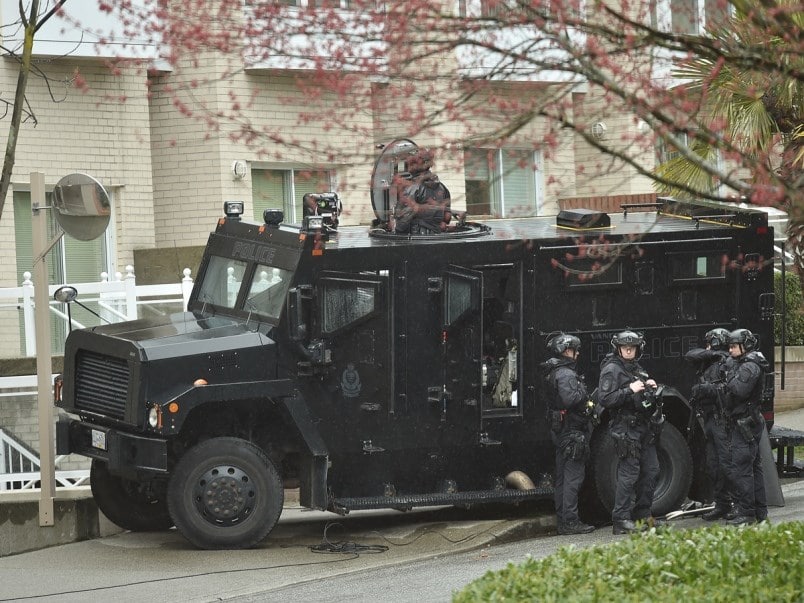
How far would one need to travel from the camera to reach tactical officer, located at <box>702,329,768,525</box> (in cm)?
1177

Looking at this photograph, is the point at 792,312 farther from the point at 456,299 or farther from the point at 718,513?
the point at 456,299

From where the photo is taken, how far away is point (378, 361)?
11.6 metres

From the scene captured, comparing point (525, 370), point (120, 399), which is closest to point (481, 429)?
point (525, 370)

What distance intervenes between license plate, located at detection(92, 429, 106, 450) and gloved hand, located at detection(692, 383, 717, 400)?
4.76m

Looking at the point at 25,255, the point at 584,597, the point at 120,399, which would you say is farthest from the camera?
the point at 25,255

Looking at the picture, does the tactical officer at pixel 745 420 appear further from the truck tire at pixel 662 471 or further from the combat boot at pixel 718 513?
the truck tire at pixel 662 471

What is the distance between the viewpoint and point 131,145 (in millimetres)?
18188

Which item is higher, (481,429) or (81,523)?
(481,429)

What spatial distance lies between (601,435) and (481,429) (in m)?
1.09

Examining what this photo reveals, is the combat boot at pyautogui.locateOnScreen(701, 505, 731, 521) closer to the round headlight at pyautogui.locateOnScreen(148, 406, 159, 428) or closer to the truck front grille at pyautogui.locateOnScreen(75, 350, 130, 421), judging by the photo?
the round headlight at pyautogui.locateOnScreen(148, 406, 159, 428)

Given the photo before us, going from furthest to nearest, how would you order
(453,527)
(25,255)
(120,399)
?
(25,255) < (453,527) < (120,399)

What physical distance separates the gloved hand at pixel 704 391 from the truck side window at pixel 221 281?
3835mm

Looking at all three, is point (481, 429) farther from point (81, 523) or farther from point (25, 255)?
point (25, 255)

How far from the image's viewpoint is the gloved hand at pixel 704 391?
39.0ft
